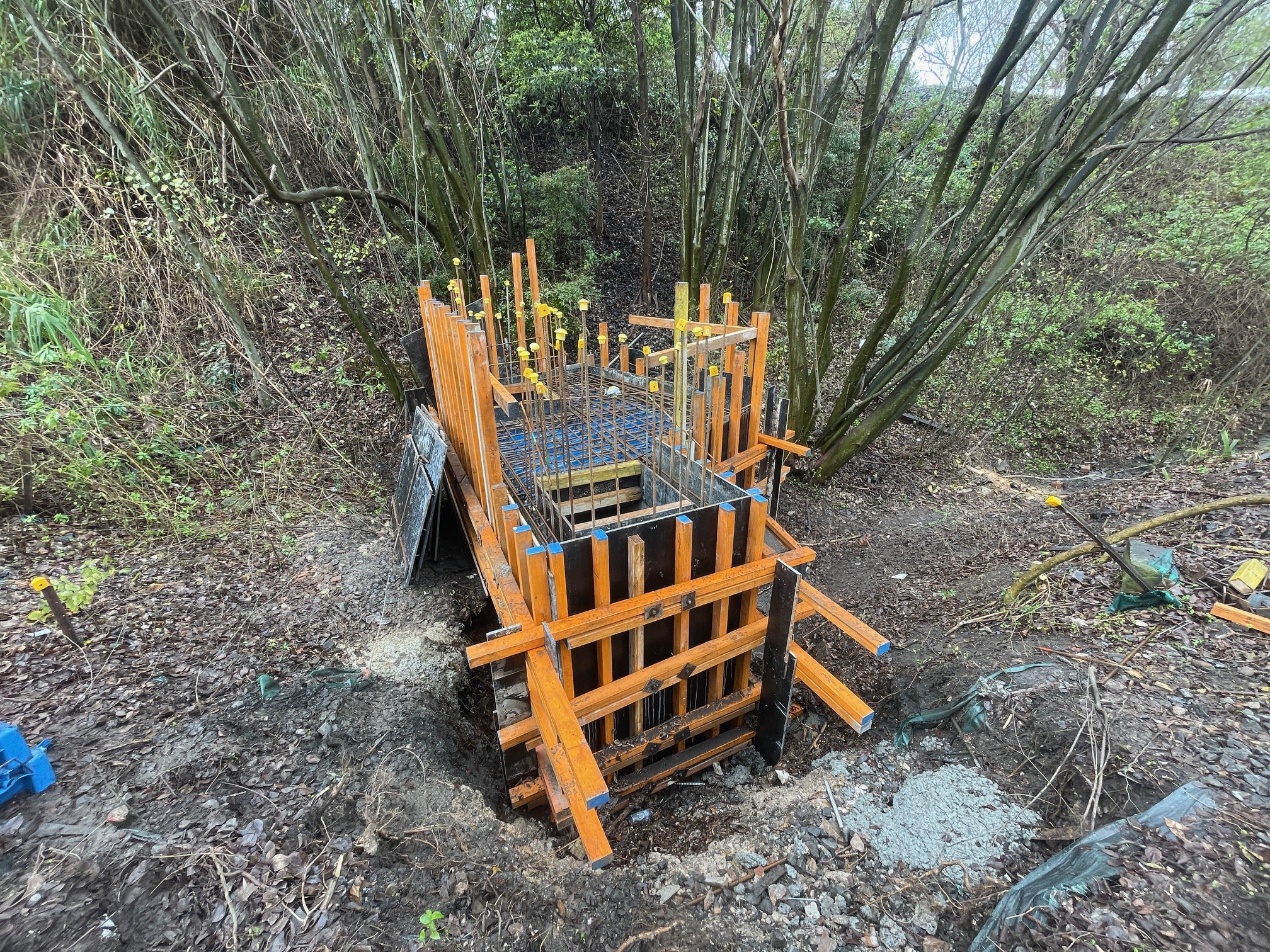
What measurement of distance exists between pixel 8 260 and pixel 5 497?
4.06 meters

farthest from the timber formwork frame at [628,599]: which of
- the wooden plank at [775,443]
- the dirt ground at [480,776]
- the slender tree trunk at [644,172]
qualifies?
the slender tree trunk at [644,172]

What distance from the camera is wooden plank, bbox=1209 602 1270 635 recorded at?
127 inches

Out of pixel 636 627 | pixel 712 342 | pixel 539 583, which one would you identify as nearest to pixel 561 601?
pixel 539 583

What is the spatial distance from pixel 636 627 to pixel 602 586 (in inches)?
15.5

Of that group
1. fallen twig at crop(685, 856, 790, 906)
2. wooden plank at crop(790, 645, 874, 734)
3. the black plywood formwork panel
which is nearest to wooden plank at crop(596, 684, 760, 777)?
wooden plank at crop(790, 645, 874, 734)

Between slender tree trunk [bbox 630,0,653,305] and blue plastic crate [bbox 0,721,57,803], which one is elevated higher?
slender tree trunk [bbox 630,0,653,305]

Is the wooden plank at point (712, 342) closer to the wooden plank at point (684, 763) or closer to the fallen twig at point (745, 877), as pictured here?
the wooden plank at point (684, 763)

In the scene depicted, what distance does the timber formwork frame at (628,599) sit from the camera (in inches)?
108

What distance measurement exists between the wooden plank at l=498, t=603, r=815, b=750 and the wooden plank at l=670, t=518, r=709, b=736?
75 mm

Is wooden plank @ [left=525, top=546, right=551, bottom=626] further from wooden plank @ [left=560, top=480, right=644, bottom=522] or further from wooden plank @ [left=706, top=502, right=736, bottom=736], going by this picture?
wooden plank @ [left=560, top=480, right=644, bottom=522]

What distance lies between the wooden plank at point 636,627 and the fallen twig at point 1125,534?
3.15 metres

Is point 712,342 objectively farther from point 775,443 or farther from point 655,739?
point 655,739

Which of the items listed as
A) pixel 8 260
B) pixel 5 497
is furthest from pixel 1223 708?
pixel 8 260

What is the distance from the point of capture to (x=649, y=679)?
122 inches
